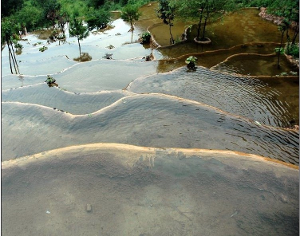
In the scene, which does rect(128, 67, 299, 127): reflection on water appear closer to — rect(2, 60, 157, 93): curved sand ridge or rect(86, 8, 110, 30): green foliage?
rect(2, 60, 157, 93): curved sand ridge

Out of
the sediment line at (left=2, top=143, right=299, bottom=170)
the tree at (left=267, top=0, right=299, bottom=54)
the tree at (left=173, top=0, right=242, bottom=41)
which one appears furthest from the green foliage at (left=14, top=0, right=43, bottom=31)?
the tree at (left=267, top=0, right=299, bottom=54)

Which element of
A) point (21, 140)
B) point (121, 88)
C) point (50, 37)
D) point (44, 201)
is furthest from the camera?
point (50, 37)

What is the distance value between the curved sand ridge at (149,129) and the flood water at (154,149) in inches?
1.7

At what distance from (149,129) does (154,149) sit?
164 centimetres

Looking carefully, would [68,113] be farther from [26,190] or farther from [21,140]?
[26,190]

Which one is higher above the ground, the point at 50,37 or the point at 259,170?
the point at 50,37

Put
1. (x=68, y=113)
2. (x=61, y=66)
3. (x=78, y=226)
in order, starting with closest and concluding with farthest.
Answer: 1. (x=78, y=226)
2. (x=68, y=113)
3. (x=61, y=66)

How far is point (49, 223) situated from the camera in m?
6.83

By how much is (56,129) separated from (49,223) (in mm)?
4509

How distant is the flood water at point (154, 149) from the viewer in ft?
22.3

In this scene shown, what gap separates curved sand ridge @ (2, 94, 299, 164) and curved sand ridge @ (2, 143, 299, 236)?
3.09ft

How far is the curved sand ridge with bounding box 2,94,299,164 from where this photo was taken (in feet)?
30.9

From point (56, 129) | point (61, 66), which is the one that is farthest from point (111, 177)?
point (61, 66)

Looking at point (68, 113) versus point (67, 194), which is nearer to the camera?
point (67, 194)
